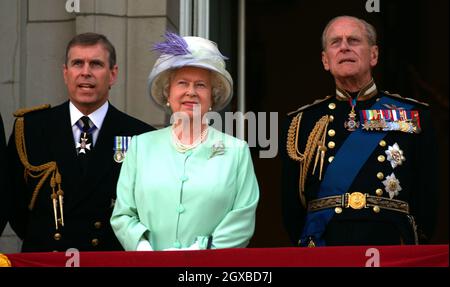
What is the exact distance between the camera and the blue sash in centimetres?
699

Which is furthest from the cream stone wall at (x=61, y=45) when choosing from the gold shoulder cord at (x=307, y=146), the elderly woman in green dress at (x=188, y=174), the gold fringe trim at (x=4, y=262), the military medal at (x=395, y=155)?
the gold fringe trim at (x=4, y=262)

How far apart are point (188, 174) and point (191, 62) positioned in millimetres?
558

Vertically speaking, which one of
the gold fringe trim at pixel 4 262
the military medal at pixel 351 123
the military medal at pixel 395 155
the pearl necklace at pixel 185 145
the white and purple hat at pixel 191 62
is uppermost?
the white and purple hat at pixel 191 62

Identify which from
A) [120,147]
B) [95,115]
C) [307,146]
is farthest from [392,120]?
[95,115]

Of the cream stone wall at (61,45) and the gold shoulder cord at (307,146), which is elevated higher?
the cream stone wall at (61,45)

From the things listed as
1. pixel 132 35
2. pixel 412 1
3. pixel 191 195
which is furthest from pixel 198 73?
pixel 412 1

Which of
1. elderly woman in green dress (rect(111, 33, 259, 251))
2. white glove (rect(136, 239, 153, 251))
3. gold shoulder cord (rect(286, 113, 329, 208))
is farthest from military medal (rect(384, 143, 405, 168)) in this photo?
white glove (rect(136, 239, 153, 251))

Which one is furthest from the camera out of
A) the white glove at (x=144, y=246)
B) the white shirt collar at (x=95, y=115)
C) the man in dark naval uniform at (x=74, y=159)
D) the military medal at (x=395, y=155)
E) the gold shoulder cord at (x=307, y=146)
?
the white shirt collar at (x=95, y=115)

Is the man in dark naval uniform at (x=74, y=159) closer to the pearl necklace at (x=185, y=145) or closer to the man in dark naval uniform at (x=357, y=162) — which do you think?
the pearl necklace at (x=185, y=145)

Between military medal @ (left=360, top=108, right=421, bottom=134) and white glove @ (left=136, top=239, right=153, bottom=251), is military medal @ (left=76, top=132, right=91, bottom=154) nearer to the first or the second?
white glove @ (left=136, top=239, right=153, bottom=251)

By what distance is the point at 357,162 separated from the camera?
23.1 feet

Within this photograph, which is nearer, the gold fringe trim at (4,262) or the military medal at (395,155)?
the gold fringe trim at (4,262)

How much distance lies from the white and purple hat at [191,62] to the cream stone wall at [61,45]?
54.5 inches

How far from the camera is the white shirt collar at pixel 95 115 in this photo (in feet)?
24.8
